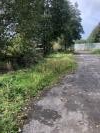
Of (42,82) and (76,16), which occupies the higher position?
(76,16)

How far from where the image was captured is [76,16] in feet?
182

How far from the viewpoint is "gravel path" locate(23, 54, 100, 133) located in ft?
21.9

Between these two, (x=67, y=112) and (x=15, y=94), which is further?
(x=15, y=94)

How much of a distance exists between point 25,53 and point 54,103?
12.7 meters

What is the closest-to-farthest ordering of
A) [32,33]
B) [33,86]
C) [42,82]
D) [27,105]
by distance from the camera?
[27,105], [33,86], [42,82], [32,33]

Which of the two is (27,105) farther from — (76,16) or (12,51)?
(76,16)

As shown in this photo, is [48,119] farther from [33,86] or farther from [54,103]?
[33,86]

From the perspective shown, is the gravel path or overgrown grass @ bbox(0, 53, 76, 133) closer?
the gravel path

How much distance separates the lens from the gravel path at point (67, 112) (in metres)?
6.66

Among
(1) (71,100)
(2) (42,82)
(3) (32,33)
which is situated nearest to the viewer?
→ (1) (71,100)

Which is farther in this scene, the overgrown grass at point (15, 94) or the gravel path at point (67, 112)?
the overgrown grass at point (15, 94)

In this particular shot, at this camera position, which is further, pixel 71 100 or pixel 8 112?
pixel 71 100

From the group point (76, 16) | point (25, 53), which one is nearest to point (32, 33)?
point (25, 53)

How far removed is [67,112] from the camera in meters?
8.00
